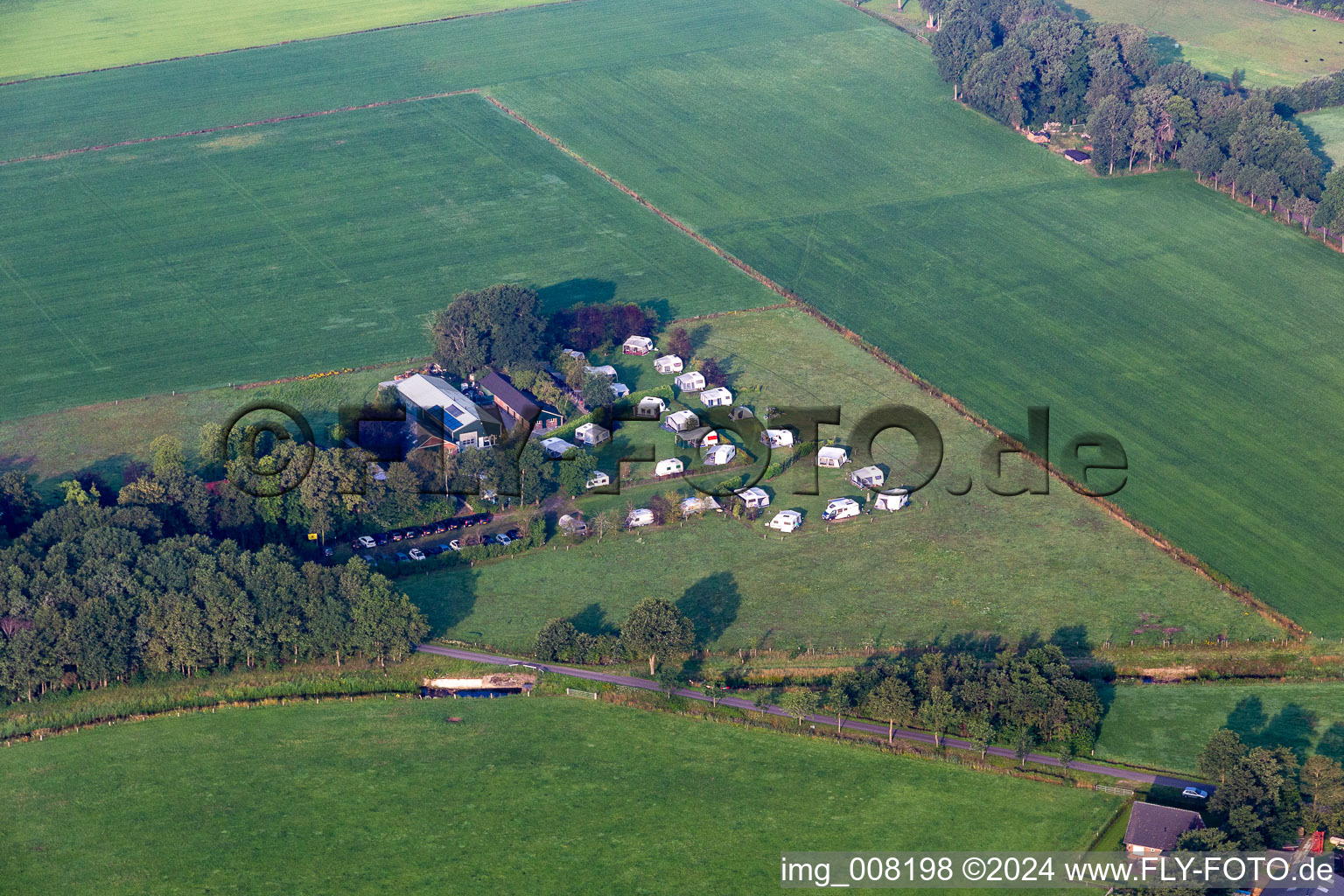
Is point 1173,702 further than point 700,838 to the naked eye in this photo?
Yes

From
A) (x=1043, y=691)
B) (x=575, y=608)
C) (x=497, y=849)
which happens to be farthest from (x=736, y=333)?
(x=497, y=849)

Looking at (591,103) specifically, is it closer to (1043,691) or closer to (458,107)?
(458,107)

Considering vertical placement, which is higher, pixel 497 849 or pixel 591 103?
pixel 591 103

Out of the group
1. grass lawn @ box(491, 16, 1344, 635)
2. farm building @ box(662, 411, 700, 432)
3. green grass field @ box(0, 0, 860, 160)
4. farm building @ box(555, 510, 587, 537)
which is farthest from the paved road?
green grass field @ box(0, 0, 860, 160)

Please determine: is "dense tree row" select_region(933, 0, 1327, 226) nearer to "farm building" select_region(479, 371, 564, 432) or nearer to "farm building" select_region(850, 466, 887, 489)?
"farm building" select_region(850, 466, 887, 489)

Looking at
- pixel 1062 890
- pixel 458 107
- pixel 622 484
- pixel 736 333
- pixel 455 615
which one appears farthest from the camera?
pixel 458 107

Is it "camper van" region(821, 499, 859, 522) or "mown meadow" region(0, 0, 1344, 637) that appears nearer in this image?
"camper van" region(821, 499, 859, 522)

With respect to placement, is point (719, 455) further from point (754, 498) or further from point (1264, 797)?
point (1264, 797)
